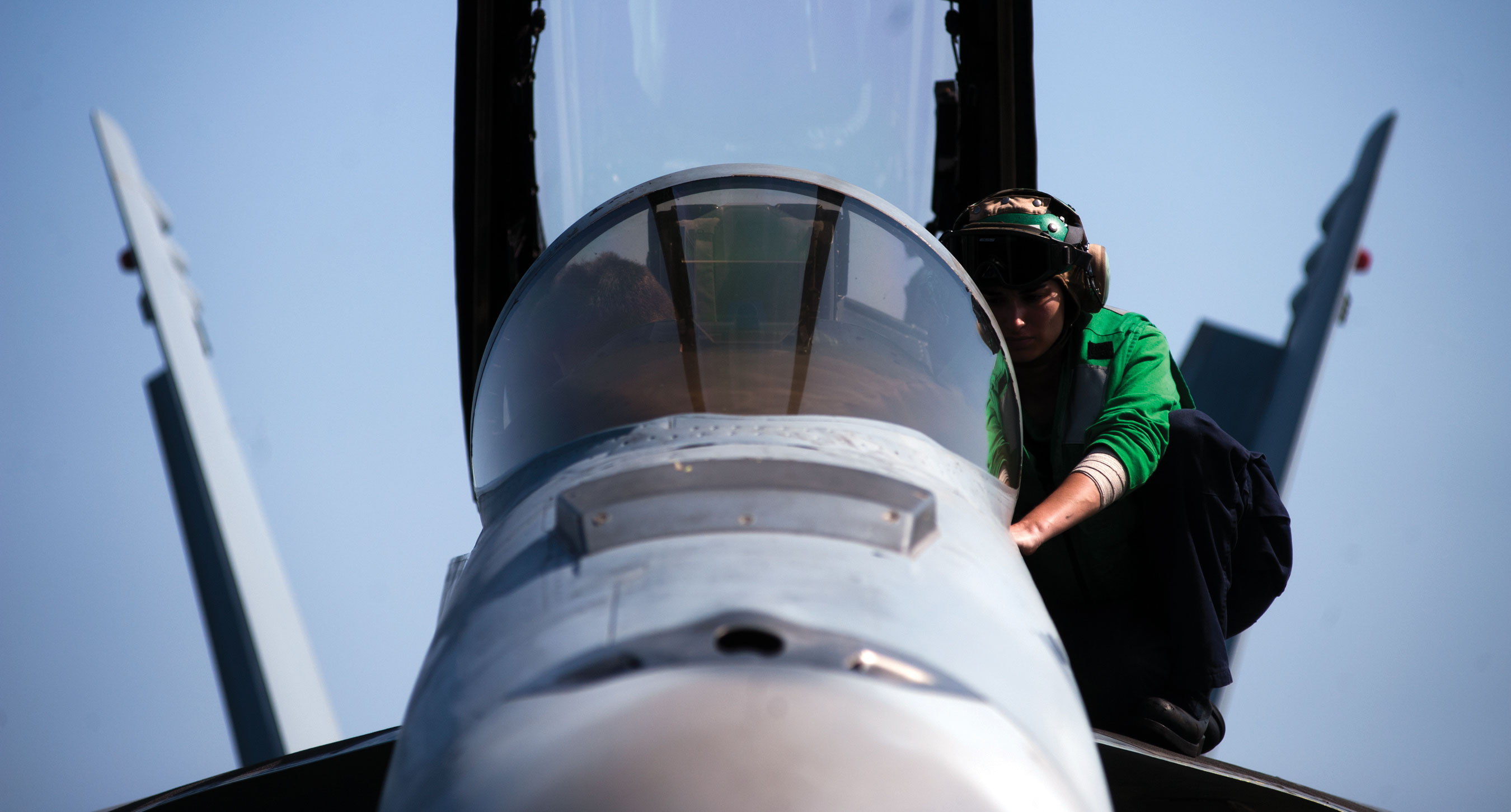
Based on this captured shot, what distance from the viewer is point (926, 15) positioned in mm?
5395

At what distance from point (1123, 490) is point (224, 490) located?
6.06 metres

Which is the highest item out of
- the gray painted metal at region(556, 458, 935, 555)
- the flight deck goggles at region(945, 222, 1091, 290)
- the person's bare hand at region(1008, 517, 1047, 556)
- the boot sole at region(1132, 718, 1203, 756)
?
the flight deck goggles at region(945, 222, 1091, 290)

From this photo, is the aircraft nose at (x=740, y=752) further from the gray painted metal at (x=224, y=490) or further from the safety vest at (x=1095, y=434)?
the gray painted metal at (x=224, y=490)

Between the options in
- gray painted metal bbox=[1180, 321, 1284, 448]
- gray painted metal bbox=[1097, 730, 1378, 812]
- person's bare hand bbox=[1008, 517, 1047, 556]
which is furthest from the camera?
gray painted metal bbox=[1180, 321, 1284, 448]

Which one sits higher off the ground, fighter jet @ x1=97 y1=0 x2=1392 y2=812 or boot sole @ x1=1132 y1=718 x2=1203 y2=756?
fighter jet @ x1=97 y1=0 x2=1392 y2=812

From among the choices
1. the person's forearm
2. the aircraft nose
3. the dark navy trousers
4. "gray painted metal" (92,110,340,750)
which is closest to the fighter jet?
the aircraft nose

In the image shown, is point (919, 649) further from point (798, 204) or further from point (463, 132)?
point (463, 132)

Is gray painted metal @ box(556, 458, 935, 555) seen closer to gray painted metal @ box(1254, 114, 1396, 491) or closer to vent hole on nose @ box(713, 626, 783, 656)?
vent hole on nose @ box(713, 626, 783, 656)

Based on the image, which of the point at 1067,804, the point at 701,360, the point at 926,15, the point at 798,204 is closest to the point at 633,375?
the point at 701,360

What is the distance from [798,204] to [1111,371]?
3.94ft

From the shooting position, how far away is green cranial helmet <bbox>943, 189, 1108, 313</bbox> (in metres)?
3.68

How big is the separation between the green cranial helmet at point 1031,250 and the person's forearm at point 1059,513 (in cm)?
83

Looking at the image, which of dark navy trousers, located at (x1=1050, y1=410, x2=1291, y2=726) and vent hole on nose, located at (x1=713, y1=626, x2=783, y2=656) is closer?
vent hole on nose, located at (x1=713, y1=626, x2=783, y2=656)

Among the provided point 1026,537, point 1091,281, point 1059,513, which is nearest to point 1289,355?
point 1091,281
